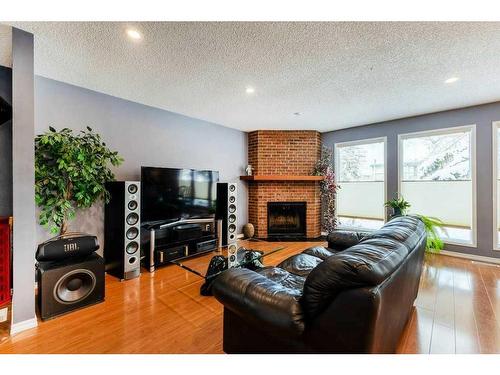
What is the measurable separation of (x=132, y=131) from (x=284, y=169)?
2.99 m

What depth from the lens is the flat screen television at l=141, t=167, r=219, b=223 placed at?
310cm

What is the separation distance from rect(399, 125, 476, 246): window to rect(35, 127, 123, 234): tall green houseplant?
4.80 m

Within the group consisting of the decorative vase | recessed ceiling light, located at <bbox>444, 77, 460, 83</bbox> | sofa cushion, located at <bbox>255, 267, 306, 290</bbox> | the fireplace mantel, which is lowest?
the decorative vase

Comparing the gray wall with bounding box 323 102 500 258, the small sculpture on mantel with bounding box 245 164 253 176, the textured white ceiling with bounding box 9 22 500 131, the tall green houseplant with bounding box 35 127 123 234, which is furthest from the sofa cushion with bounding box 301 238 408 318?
the small sculpture on mantel with bounding box 245 164 253 176

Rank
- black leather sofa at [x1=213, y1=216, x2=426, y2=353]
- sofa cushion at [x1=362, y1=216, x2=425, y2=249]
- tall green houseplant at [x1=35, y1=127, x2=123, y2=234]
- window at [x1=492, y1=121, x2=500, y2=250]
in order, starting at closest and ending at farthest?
black leather sofa at [x1=213, y1=216, x2=426, y2=353], sofa cushion at [x1=362, y1=216, x2=425, y2=249], tall green houseplant at [x1=35, y1=127, x2=123, y2=234], window at [x1=492, y1=121, x2=500, y2=250]

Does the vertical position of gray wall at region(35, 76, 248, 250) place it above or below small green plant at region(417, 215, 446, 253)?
above

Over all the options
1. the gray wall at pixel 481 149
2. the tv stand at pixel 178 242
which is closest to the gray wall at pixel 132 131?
the tv stand at pixel 178 242

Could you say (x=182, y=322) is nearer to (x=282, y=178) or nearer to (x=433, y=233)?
(x=282, y=178)

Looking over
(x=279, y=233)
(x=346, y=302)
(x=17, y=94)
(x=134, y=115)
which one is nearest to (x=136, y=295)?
(x=17, y=94)

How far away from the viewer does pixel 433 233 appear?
11.5 ft

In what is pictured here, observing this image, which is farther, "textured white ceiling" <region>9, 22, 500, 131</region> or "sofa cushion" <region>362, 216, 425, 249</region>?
"textured white ceiling" <region>9, 22, 500, 131</region>

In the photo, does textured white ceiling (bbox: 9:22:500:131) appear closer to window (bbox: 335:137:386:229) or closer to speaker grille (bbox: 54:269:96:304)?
window (bbox: 335:137:386:229)

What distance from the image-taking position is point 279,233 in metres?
4.96

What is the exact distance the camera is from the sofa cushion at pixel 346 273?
0.96 metres
